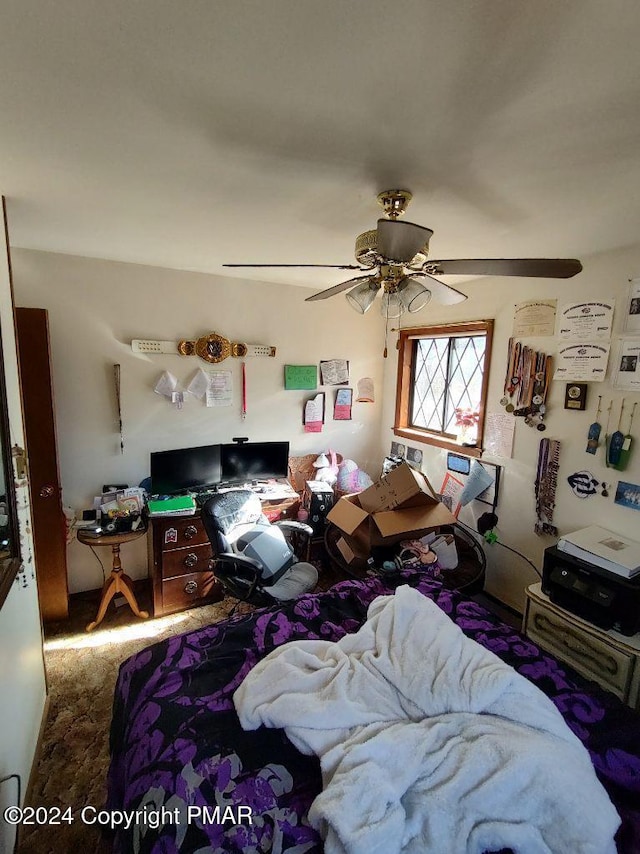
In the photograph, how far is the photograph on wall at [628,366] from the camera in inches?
77.2

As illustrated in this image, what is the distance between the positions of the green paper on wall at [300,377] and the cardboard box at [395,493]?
3.43 ft

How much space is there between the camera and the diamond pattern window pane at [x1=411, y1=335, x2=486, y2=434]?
2.99 m

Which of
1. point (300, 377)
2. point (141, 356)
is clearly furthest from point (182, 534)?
point (300, 377)

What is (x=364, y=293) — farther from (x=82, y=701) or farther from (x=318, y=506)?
(x=82, y=701)

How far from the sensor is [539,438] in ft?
8.04

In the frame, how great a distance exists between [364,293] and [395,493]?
1.49 meters

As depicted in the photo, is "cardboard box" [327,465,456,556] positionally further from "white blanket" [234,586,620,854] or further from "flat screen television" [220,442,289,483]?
"white blanket" [234,586,620,854]

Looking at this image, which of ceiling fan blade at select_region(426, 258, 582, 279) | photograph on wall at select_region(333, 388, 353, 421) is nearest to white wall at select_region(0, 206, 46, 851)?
ceiling fan blade at select_region(426, 258, 582, 279)

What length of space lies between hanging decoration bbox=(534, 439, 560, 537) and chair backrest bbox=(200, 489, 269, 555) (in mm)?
1733

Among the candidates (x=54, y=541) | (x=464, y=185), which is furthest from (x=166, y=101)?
(x=54, y=541)

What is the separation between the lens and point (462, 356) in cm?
310

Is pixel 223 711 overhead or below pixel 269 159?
below

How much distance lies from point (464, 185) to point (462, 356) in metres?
1.85

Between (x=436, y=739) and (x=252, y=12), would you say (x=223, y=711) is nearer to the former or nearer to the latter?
(x=436, y=739)
